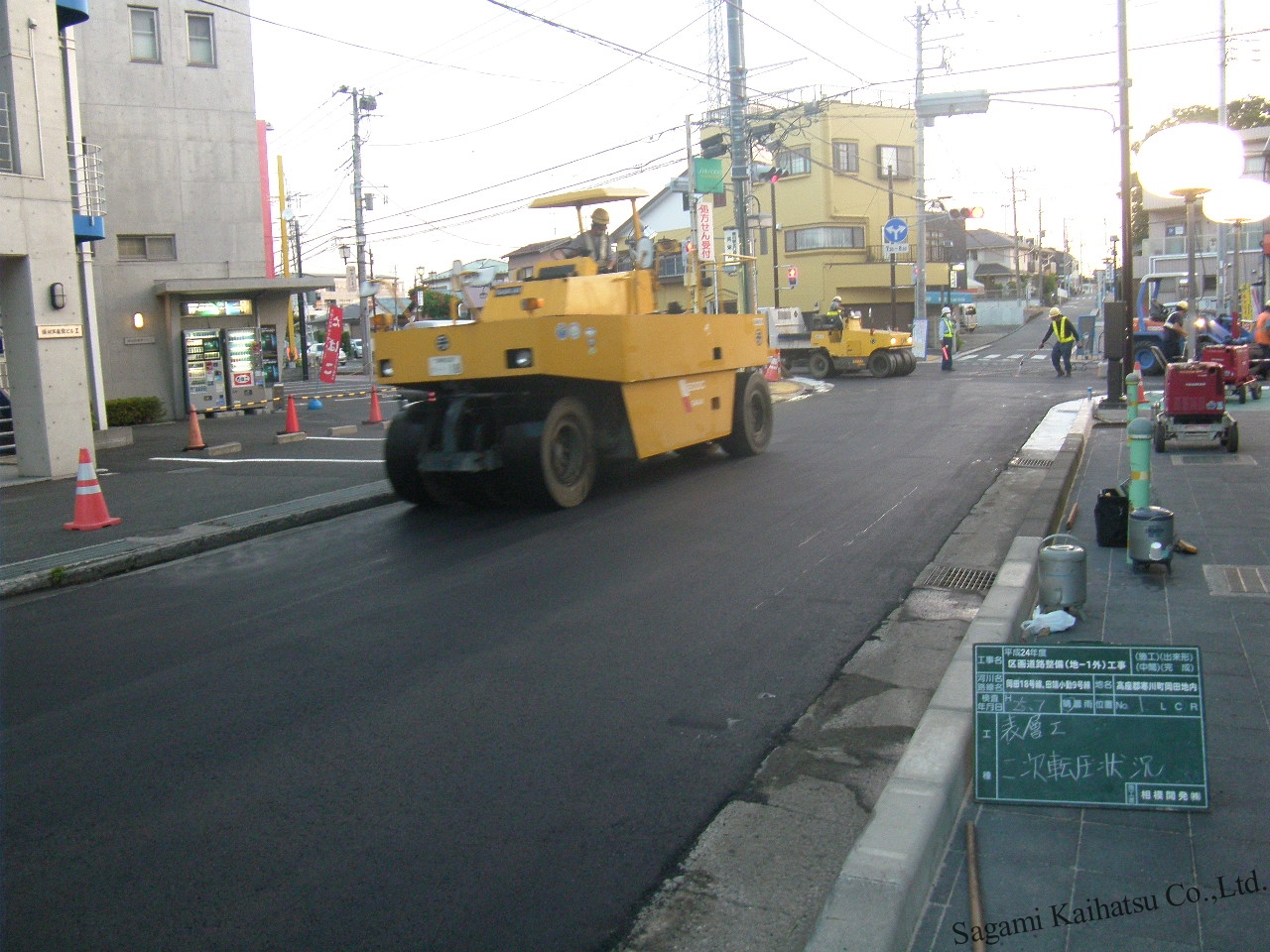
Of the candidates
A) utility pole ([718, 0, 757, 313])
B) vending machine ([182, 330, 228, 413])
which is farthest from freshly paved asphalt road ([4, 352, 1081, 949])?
vending machine ([182, 330, 228, 413])

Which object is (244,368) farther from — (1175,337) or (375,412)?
(1175,337)

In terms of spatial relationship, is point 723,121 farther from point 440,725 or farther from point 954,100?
point 440,725

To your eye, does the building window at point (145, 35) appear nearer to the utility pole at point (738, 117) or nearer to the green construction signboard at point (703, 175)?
the green construction signboard at point (703, 175)

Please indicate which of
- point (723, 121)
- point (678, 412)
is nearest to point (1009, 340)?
point (723, 121)

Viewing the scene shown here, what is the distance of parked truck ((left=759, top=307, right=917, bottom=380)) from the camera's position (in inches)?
1175

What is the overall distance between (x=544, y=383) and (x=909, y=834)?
7551 mm

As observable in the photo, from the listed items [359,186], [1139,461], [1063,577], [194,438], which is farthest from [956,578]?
[359,186]

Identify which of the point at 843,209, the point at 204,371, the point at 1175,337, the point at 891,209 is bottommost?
the point at 1175,337

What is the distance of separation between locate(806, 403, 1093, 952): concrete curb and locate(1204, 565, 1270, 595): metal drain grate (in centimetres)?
183

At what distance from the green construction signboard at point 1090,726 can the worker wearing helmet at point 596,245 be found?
8.40 m

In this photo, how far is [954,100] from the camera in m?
17.4

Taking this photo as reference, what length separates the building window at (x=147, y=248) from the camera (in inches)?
955

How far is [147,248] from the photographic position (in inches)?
967
